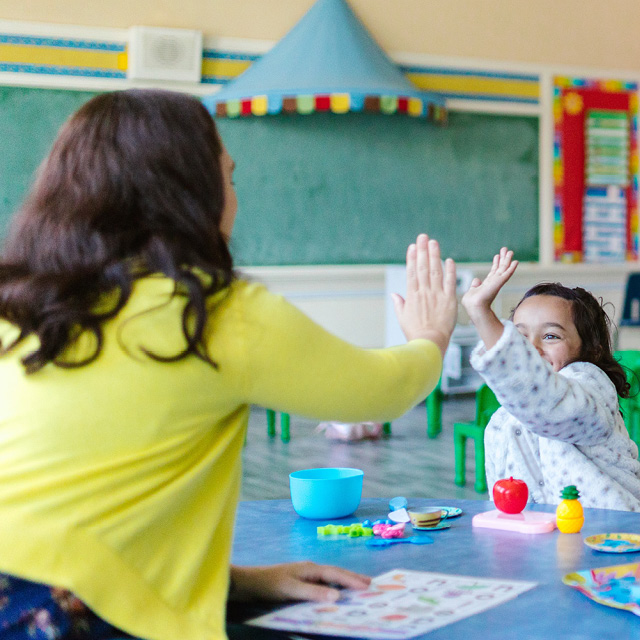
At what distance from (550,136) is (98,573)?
639cm

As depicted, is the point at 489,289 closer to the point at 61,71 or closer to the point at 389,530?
the point at 389,530

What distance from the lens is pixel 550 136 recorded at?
6695 millimetres

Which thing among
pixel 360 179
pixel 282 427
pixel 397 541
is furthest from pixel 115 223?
pixel 360 179

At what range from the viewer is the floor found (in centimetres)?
364

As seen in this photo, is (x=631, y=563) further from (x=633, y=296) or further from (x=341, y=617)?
(x=633, y=296)

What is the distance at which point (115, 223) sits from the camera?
876 millimetres

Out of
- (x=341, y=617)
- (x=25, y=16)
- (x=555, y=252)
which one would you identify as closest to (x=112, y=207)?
(x=341, y=617)

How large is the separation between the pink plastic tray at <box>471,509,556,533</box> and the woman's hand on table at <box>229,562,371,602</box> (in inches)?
11.4

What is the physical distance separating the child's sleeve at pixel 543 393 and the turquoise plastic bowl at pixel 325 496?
0.94 ft

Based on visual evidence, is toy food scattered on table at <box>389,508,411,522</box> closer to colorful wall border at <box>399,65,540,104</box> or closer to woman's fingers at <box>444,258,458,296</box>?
woman's fingers at <box>444,258,458,296</box>

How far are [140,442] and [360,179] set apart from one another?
5479 mm

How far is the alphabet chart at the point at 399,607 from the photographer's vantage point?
842 millimetres

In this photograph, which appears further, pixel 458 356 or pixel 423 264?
pixel 458 356

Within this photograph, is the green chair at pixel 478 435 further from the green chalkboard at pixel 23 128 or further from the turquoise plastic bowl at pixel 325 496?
the green chalkboard at pixel 23 128
